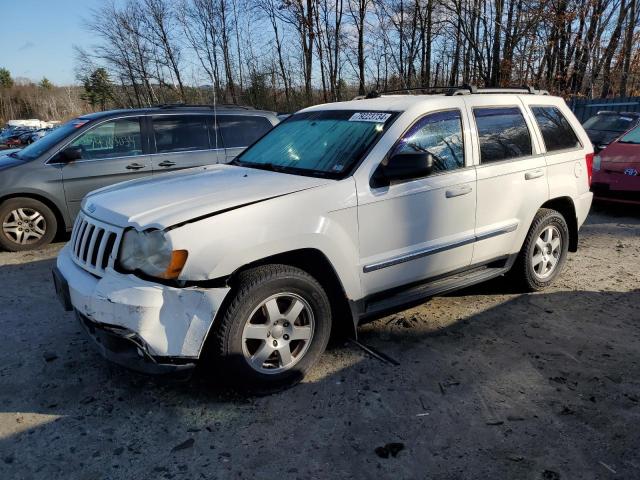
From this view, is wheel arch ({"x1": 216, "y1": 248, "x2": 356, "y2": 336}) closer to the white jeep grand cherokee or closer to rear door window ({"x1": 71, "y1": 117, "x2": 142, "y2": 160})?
the white jeep grand cherokee

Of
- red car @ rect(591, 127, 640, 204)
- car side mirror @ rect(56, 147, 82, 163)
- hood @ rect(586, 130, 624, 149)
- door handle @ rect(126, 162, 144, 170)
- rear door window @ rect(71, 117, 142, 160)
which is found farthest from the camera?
hood @ rect(586, 130, 624, 149)

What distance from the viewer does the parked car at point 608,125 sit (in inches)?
369

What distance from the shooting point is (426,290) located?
141 inches

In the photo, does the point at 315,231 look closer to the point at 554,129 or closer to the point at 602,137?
the point at 554,129

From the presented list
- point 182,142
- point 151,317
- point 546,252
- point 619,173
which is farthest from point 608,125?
point 151,317

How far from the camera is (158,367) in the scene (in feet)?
8.40

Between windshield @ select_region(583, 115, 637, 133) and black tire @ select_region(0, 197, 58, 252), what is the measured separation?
999 centimetres

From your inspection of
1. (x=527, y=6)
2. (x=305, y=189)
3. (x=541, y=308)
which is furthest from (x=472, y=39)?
(x=305, y=189)

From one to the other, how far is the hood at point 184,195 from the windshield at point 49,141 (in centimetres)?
349

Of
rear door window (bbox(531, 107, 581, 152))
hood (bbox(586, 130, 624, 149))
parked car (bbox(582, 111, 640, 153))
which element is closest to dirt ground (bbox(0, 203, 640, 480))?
rear door window (bbox(531, 107, 581, 152))

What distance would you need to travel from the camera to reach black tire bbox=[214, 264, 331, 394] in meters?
2.70

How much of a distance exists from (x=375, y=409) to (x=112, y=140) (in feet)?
17.4

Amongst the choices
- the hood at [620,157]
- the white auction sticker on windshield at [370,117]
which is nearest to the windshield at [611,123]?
the hood at [620,157]

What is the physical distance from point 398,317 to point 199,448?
6.63ft
